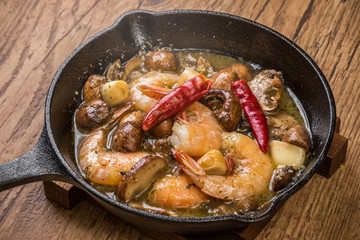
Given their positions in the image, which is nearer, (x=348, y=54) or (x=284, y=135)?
(x=284, y=135)

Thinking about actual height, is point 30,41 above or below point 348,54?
above

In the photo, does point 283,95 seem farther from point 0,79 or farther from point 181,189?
point 0,79

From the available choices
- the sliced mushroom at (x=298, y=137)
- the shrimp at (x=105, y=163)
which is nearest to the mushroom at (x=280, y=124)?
the sliced mushroom at (x=298, y=137)

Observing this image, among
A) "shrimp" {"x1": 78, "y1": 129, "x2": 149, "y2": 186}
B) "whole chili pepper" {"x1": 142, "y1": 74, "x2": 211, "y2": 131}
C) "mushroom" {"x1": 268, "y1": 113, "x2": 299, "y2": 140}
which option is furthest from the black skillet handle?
"mushroom" {"x1": 268, "y1": 113, "x2": 299, "y2": 140}

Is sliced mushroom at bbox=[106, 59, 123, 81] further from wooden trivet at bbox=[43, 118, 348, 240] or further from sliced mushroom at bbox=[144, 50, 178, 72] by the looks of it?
wooden trivet at bbox=[43, 118, 348, 240]

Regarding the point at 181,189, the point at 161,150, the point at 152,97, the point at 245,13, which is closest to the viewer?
the point at 181,189

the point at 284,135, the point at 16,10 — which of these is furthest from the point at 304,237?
the point at 16,10
